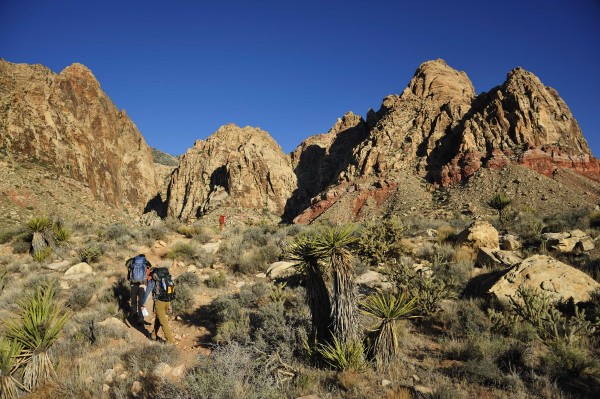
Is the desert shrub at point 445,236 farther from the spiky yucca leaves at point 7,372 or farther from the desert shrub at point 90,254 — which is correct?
the desert shrub at point 90,254

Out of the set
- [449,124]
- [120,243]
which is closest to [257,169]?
[449,124]

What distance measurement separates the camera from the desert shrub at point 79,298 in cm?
842

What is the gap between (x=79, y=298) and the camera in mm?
8516

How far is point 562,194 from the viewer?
38844 millimetres

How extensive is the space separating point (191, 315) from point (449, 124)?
6291 cm

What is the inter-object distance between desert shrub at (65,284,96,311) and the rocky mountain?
41.2 m

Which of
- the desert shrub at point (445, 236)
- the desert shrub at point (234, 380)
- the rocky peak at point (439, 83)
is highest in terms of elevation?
the rocky peak at point (439, 83)

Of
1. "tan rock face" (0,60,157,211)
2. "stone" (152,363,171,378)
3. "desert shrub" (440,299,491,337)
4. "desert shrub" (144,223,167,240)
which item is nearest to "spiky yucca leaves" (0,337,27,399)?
"stone" (152,363,171,378)

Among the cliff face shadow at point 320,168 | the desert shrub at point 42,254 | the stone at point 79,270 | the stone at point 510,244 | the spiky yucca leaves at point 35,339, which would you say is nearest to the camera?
the spiky yucca leaves at point 35,339

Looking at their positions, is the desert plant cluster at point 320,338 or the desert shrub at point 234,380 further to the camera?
the desert plant cluster at point 320,338

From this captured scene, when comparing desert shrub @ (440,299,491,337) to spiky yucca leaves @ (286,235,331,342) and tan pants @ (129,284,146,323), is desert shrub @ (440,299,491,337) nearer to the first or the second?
spiky yucca leaves @ (286,235,331,342)

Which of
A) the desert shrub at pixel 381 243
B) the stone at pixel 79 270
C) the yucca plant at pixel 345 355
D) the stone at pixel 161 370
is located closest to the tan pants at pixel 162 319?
the stone at pixel 161 370

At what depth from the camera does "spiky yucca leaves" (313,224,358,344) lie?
5.08 meters

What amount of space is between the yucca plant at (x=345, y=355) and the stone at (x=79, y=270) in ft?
31.8
